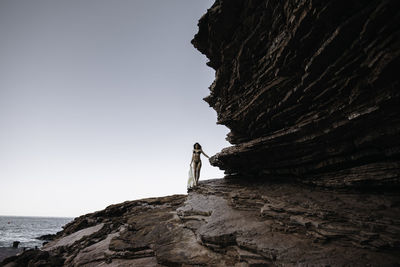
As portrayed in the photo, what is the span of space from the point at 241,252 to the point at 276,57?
7971 mm

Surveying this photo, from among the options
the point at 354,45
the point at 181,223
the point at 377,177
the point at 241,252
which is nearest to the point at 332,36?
the point at 354,45

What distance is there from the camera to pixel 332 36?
668 centimetres

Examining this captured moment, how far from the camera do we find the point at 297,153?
33.3ft

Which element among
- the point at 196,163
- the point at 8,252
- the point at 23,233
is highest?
the point at 196,163

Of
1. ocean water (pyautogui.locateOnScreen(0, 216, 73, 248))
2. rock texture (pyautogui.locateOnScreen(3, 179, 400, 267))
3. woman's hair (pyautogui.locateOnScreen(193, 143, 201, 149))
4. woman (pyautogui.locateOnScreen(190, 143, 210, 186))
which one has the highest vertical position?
woman's hair (pyautogui.locateOnScreen(193, 143, 201, 149))

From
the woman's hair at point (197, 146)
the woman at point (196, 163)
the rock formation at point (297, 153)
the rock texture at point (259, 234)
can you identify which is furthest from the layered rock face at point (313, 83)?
the woman's hair at point (197, 146)

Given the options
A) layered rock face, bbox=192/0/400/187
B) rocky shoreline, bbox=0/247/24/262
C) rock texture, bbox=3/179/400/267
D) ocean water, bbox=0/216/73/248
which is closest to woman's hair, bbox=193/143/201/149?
layered rock face, bbox=192/0/400/187

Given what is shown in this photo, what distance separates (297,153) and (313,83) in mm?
3744

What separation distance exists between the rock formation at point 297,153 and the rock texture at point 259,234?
0.14ft

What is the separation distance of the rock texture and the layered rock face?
1.41 m

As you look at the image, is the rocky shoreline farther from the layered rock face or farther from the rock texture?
the layered rock face

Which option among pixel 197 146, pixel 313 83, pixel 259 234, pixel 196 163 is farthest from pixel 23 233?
pixel 313 83

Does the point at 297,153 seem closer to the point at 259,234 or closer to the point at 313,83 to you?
the point at 313,83

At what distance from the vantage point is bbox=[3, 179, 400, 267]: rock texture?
522cm
